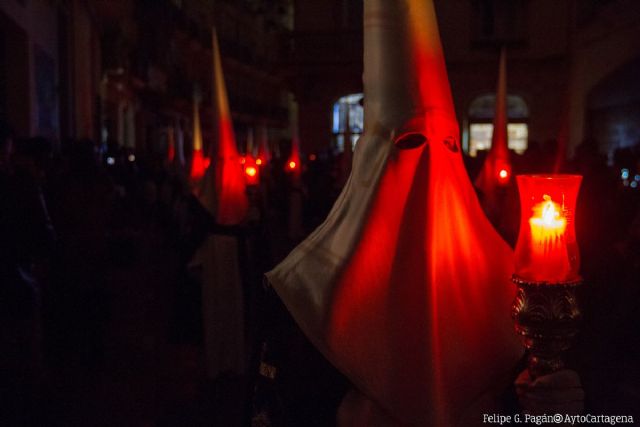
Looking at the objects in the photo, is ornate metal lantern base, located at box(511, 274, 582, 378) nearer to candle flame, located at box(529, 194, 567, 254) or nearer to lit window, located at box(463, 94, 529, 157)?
candle flame, located at box(529, 194, 567, 254)

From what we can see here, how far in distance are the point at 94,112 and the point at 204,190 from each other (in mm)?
13106

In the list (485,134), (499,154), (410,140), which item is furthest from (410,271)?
(485,134)

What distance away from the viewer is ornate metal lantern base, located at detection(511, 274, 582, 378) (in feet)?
5.55

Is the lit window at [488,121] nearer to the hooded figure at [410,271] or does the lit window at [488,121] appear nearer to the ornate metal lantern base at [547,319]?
the hooded figure at [410,271]

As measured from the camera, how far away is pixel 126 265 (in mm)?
11211

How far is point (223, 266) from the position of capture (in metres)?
5.85

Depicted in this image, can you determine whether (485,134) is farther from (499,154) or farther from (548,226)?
(548,226)

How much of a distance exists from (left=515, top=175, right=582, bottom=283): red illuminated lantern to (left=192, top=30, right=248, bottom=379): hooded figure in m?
4.22

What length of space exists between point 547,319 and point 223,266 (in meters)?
4.36

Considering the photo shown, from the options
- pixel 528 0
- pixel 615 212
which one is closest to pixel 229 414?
pixel 615 212

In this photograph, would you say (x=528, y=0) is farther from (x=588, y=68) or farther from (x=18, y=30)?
(x=18, y=30)

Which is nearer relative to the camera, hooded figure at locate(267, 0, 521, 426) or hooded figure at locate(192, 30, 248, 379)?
hooded figure at locate(267, 0, 521, 426)

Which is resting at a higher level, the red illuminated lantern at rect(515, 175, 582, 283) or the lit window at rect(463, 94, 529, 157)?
the lit window at rect(463, 94, 529, 157)

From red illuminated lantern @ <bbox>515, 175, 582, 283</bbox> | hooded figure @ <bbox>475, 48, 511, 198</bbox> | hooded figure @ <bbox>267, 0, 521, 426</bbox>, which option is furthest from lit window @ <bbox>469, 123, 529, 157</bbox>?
red illuminated lantern @ <bbox>515, 175, 582, 283</bbox>
